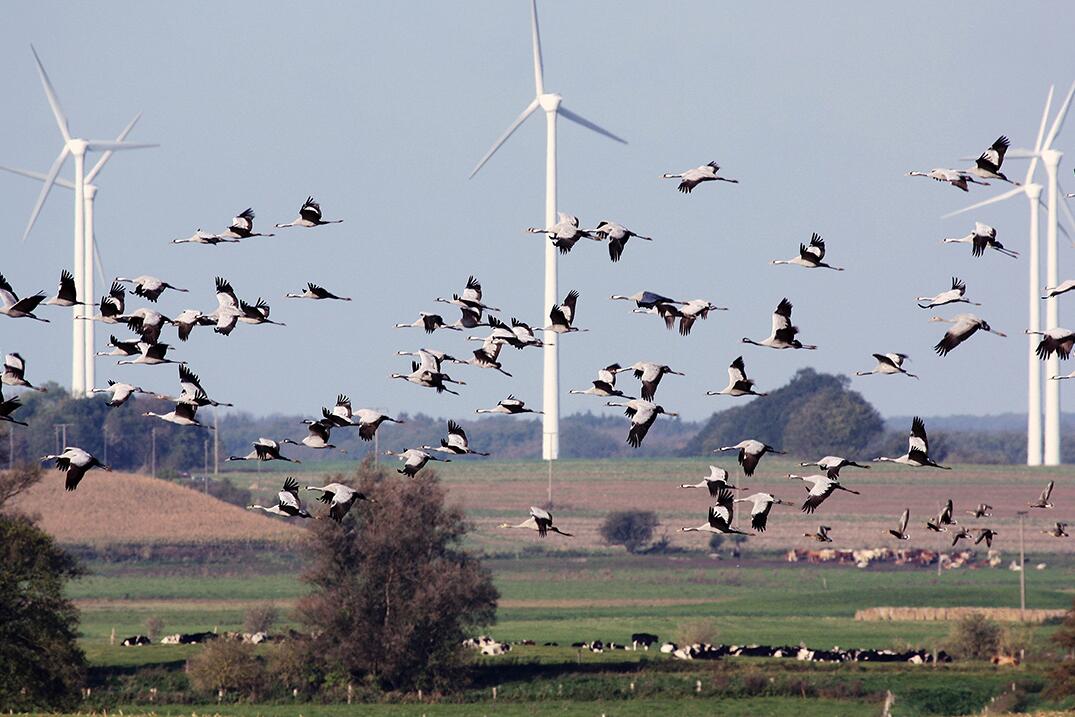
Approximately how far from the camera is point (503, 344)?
52375 millimetres

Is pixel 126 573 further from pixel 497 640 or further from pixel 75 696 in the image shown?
pixel 75 696

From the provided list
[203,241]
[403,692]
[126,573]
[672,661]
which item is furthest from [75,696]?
[126,573]

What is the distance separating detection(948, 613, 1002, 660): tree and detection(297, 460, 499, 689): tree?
110ft

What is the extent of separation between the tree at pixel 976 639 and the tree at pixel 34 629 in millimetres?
61492

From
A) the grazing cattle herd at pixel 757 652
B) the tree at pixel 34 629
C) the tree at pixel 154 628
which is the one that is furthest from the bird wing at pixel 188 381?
the tree at pixel 154 628

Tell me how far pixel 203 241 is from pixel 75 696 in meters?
59.2

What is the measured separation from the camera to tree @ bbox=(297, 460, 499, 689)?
123562 mm

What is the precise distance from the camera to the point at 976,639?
439 ft

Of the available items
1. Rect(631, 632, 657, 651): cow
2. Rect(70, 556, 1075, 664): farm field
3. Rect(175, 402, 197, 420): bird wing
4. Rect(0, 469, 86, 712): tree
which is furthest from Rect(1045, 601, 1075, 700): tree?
Rect(175, 402, 197, 420): bird wing

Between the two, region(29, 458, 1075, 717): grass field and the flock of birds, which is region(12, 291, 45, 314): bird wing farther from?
region(29, 458, 1075, 717): grass field

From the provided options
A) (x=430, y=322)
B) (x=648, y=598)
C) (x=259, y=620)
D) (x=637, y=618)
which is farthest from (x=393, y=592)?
(x=430, y=322)

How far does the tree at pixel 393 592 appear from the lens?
124 m

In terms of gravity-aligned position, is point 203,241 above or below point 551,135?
below

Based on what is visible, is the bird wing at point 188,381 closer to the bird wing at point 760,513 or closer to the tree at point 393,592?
the bird wing at point 760,513
